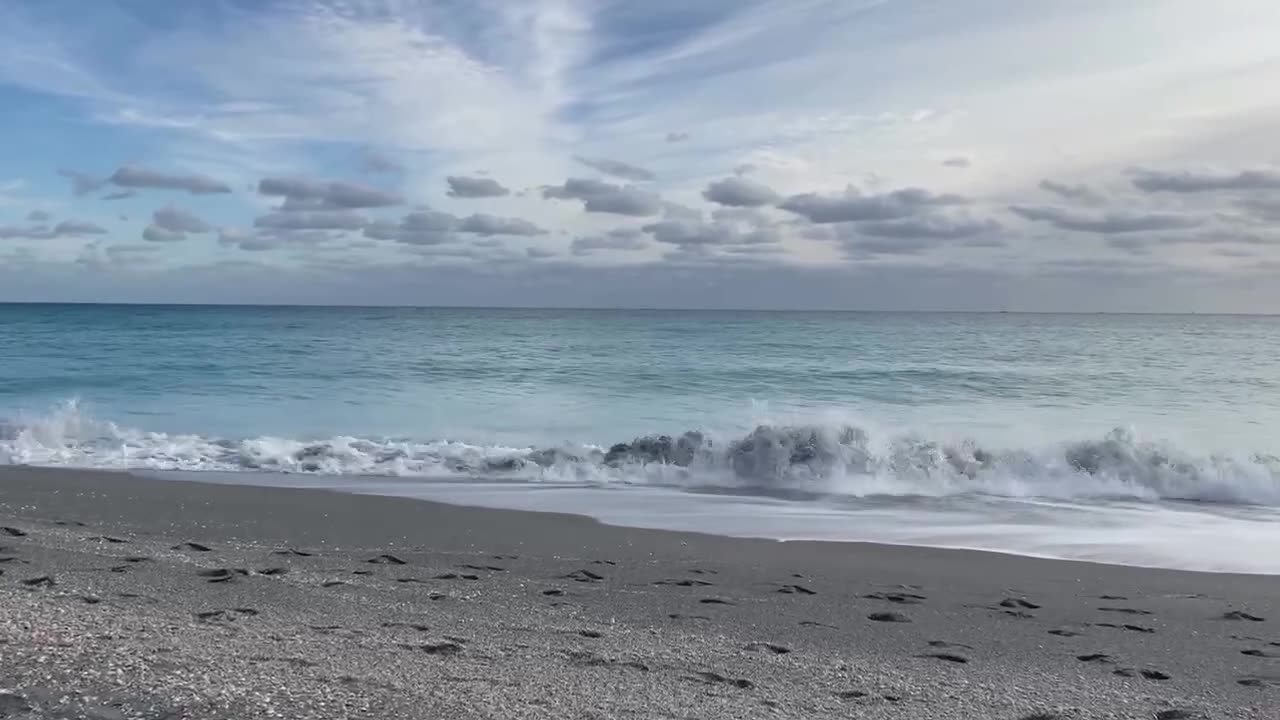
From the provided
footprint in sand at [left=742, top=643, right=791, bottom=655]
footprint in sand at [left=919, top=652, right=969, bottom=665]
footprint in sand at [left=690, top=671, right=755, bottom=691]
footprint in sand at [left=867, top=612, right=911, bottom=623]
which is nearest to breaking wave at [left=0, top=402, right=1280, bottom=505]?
footprint in sand at [left=867, top=612, right=911, bottom=623]

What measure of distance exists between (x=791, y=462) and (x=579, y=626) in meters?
8.11

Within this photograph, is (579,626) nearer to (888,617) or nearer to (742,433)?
(888,617)

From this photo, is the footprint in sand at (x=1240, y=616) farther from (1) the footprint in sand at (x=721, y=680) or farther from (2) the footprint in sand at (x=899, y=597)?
(1) the footprint in sand at (x=721, y=680)

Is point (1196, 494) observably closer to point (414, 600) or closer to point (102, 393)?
point (414, 600)

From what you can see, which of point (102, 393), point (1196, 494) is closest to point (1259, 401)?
point (1196, 494)

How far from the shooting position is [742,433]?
14711 mm

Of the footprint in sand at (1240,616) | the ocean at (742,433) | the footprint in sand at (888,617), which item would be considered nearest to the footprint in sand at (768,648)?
the footprint in sand at (888,617)

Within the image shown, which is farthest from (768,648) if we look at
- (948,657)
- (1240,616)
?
(1240,616)

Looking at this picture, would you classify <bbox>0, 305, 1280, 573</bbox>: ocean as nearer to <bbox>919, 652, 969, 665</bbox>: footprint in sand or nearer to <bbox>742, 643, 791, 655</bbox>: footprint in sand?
<bbox>919, 652, 969, 665</bbox>: footprint in sand

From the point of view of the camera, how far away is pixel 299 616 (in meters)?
5.05

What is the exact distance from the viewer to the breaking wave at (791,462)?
461 inches

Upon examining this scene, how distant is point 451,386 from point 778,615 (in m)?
22.2

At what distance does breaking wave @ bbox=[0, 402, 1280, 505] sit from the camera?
11.7 metres

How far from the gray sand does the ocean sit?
5.47ft
